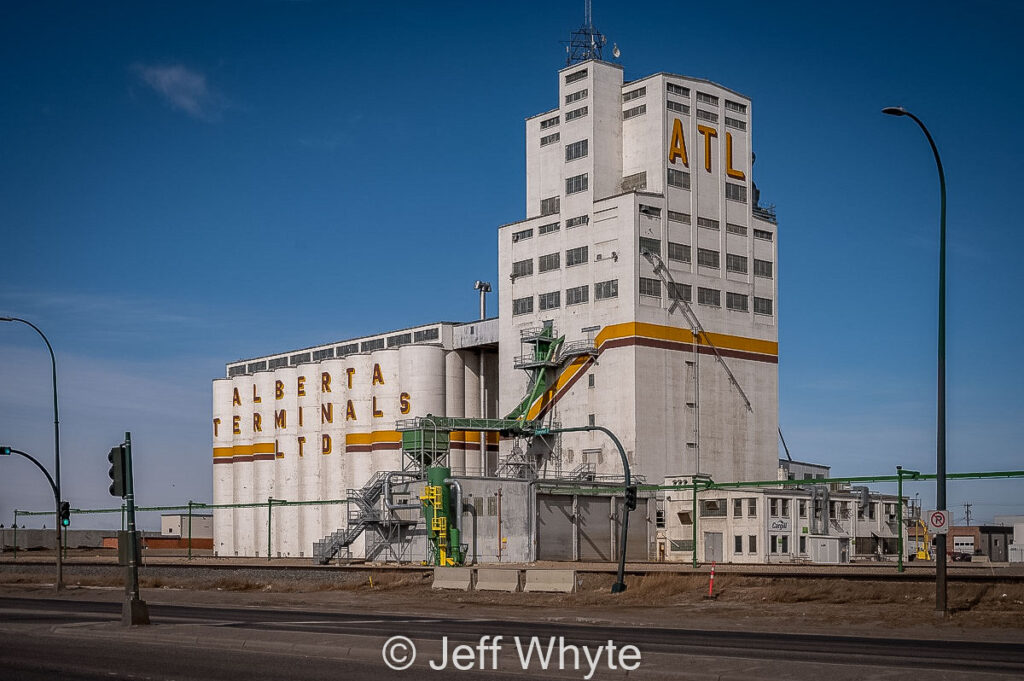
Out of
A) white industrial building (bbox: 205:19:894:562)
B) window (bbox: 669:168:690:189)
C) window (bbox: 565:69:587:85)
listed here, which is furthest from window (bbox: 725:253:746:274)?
window (bbox: 565:69:587:85)

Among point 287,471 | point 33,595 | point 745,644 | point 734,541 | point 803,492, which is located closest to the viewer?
point 745,644

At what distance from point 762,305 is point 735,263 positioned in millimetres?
3923

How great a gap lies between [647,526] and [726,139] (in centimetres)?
2969

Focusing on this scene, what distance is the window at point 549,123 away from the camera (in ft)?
284

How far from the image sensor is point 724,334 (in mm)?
81875

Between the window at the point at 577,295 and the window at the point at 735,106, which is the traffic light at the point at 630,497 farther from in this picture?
the window at the point at 735,106

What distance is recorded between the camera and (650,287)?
78.4 metres

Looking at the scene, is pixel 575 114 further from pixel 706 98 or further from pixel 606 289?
pixel 606 289

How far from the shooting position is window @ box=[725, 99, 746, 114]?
8519 centimetres

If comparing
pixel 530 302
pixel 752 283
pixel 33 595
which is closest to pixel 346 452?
pixel 530 302

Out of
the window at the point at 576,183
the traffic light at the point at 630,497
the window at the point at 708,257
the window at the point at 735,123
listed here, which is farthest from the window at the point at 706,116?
the traffic light at the point at 630,497

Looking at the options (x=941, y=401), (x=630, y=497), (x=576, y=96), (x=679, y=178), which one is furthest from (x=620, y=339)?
(x=941, y=401)

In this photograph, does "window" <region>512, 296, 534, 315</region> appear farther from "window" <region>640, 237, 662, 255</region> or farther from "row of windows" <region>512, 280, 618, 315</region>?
"window" <region>640, 237, 662, 255</region>

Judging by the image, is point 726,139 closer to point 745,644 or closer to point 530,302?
point 530,302
